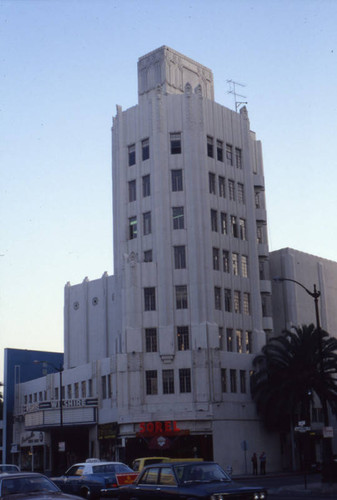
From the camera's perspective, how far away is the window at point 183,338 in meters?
64.2

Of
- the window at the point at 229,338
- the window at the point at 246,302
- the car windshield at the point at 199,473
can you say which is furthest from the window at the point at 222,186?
the car windshield at the point at 199,473

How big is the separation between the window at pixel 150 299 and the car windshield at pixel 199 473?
4709 cm

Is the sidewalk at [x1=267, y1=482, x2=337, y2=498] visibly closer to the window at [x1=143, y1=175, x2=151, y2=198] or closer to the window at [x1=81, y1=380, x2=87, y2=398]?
the window at [x1=81, y1=380, x2=87, y2=398]

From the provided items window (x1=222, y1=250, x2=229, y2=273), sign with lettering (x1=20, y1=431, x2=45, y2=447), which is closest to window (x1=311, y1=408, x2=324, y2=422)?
window (x1=222, y1=250, x2=229, y2=273)

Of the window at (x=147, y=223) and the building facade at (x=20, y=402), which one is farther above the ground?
the window at (x=147, y=223)

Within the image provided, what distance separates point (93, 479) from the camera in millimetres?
27578

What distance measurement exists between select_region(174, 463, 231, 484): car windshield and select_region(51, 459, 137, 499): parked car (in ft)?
31.3

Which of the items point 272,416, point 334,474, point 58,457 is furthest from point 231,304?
point 334,474

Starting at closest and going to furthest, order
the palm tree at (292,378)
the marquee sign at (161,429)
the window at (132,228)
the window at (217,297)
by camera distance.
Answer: the palm tree at (292,378) < the marquee sign at (161,429) < the window at (217,297) < the window at (132,228)

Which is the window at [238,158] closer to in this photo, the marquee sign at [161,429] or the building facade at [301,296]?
the building facade at [301,296]

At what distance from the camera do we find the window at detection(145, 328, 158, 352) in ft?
212

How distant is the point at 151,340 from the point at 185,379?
489 centimetres

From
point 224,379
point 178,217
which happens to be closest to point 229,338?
point 224,379

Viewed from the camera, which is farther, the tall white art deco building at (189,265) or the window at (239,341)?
the window at (239,341)
